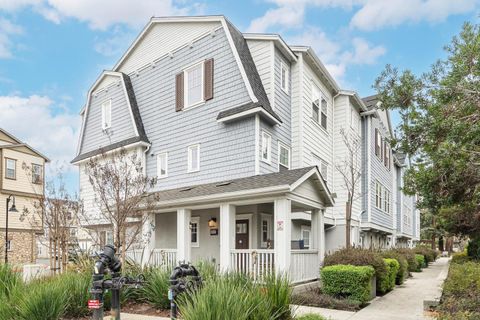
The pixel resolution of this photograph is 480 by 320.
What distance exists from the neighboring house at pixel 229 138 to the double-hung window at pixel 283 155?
41 mm

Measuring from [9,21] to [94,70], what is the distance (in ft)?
15.8

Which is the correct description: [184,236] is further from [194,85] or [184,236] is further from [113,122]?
[113,122]

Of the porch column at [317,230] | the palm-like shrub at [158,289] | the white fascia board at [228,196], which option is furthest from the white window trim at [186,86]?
the palm-like shrub at [158,289]

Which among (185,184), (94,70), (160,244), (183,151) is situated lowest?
(160,244)

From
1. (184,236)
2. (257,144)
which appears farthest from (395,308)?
(184,236)

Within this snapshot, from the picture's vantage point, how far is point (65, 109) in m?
26.1

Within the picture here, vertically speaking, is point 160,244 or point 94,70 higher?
point 94,70

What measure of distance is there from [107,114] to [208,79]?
280 inches

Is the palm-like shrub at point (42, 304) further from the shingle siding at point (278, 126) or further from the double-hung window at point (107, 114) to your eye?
the double-hung window at point (107, 114)

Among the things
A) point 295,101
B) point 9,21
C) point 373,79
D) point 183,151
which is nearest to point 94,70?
point 9,21

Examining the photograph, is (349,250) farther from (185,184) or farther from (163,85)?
(163,85)

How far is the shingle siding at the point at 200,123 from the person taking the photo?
15.4 m

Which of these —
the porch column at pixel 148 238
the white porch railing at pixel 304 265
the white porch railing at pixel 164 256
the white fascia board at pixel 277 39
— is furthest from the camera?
the white fascia board at pixel 277 39

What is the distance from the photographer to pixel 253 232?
51.1 ft
